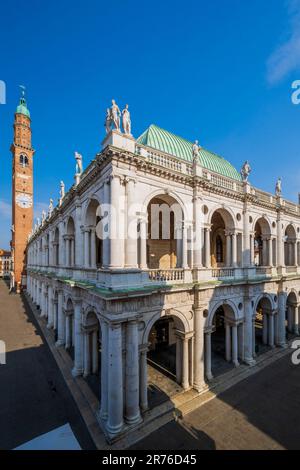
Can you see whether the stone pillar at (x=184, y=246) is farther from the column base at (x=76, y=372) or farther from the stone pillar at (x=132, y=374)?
the column base at (x=76, y=372)

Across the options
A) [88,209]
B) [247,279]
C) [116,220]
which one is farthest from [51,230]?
[247,279]

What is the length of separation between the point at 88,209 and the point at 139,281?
6.95 m

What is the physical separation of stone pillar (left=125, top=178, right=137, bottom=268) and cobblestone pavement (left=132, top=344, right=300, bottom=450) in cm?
814

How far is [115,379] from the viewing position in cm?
1009

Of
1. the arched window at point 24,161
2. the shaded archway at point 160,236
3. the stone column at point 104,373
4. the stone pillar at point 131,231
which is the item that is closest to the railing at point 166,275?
the stone pillar at point 131,231

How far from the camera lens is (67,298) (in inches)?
724

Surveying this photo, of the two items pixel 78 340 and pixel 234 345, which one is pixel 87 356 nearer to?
pixel 78 340

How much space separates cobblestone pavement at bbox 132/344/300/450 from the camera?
383 inches

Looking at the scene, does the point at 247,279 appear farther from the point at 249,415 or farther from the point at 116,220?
the point at 116,220

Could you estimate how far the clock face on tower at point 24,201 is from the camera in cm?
5188

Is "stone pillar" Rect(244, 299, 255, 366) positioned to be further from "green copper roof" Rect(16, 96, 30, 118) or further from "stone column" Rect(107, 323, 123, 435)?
"green copper roof" Rect(16, 96, 30, 118)

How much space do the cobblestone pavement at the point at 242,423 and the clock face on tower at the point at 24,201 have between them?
55.2 meters

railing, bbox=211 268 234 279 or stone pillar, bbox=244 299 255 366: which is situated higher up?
railing, bbox=211 268 234 279

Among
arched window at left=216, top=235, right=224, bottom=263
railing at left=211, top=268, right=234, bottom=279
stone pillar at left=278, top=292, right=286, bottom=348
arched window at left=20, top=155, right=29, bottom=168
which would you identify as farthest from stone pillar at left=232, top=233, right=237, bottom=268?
arched window at left=20, top=155, right=29, bottom=168
